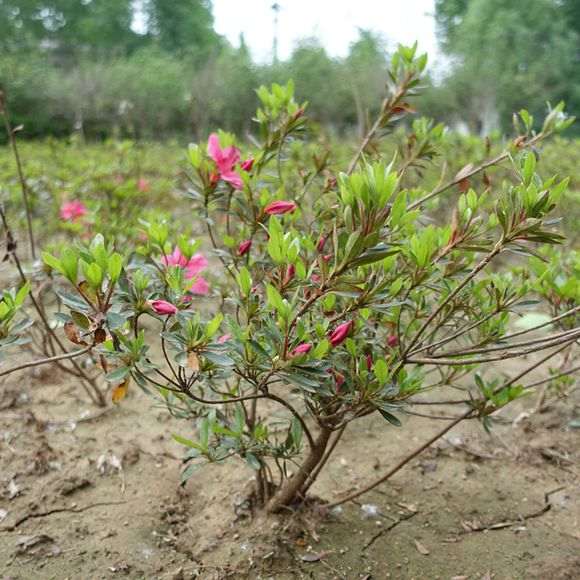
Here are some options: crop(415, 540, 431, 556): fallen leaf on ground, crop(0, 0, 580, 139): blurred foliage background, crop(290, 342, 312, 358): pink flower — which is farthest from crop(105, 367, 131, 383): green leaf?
crop(0, 0, 580, 139): blurred foliage background

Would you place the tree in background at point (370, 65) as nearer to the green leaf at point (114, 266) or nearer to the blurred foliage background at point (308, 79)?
the blurred foliage background at point (308, 79)

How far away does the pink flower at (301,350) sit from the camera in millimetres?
1119

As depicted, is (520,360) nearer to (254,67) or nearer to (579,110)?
(254,67)

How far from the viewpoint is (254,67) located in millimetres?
20906

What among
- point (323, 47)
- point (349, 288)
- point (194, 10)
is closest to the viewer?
point (349, 288)

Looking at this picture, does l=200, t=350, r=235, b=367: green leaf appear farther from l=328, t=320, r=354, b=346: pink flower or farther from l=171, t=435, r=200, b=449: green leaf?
l=171, t=435, r=200, b=449: green leaf

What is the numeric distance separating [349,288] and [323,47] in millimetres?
23351

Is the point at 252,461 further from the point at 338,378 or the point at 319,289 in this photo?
the point at 319,289

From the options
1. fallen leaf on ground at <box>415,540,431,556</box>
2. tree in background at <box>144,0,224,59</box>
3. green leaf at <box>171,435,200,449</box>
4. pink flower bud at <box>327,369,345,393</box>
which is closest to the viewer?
pink flower bud at <box>327,369,345,393</box>

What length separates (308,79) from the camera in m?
20.7

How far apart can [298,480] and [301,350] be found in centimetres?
70

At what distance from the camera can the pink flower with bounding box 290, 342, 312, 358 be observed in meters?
1.12

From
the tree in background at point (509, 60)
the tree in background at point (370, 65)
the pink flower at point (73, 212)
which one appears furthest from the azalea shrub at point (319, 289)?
the tree in background at point (509, 60)

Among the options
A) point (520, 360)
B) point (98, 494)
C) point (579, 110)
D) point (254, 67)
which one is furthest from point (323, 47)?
point (98, 494)
